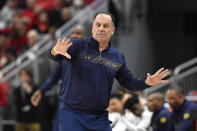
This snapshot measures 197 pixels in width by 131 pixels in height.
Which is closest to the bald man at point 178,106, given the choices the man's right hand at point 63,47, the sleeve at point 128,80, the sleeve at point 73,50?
the sleeve at point 128,80

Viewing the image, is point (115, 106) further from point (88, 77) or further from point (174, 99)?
point (88, 77)

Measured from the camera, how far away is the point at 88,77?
549 centimetres

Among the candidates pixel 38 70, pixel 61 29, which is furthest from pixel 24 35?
pixel 38 70

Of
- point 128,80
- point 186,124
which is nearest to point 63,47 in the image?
point 128,80

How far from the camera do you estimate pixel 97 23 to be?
5.59 m

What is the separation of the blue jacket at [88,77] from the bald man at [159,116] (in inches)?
95.6

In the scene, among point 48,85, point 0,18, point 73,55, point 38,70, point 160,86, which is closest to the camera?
point 73,55

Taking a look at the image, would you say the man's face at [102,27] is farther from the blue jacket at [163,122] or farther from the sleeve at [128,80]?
the blue jacket at [163,122]

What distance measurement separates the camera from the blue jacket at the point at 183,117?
7.48m

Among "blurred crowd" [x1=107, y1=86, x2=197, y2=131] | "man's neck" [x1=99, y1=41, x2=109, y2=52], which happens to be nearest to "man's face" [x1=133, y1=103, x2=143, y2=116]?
"blurred crowd" [x1=107, y1=86, x2=197, y2=131]

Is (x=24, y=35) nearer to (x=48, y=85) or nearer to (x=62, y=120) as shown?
(x=48, y=85)

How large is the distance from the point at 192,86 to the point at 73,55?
6249 millimetres

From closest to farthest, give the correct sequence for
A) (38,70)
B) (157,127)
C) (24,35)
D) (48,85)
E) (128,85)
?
(128,85) → (157,127) → (48,85) → (38,70) → (24,35)

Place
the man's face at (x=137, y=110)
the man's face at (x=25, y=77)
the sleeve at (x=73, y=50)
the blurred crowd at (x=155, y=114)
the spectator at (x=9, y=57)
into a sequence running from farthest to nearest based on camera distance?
the spectator at (x=9, y=57) → the man's face at (x=25, y=77) → the man's face at (x=137, y=110) → the blurred crowd at (x=155, y=114) → the sleeve at (x=73, y=50)
